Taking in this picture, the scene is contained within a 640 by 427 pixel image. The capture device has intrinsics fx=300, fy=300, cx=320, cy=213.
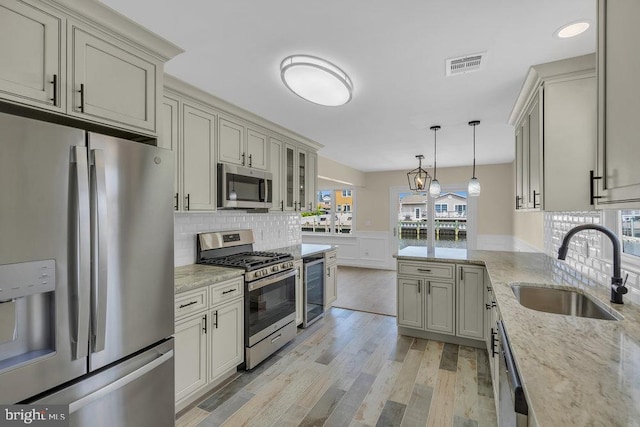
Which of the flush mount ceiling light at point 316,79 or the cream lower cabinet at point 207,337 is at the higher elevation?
the flush mount ceiling light at point 316,79

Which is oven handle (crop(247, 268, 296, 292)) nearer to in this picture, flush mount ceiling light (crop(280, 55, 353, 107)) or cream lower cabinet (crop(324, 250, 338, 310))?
cream lower cabinet (crop(324, 250, 338, 310))

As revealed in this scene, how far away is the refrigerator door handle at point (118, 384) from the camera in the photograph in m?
1.24

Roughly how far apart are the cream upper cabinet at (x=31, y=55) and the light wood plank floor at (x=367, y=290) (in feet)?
12.4

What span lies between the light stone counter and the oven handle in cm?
15

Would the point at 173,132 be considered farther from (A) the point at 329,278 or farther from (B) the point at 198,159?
(A) the point at 329,278

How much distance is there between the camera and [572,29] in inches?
65.7

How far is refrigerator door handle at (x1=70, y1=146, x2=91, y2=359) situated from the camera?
4.07 feet

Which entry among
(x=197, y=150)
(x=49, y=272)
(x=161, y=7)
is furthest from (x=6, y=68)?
(x=197, y=150)

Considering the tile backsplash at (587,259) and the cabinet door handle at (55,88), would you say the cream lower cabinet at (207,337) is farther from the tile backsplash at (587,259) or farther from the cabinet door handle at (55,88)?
the tile backsplash at (587,259)

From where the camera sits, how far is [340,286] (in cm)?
573

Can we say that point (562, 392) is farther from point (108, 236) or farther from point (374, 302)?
point (374, 302)

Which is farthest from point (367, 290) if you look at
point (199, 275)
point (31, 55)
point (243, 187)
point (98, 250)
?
point (31, 55)

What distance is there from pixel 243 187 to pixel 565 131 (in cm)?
268

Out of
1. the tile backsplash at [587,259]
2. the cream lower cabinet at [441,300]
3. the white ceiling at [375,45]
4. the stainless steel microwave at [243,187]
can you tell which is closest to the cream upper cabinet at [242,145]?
the stainless steel microwave at [243,187]
